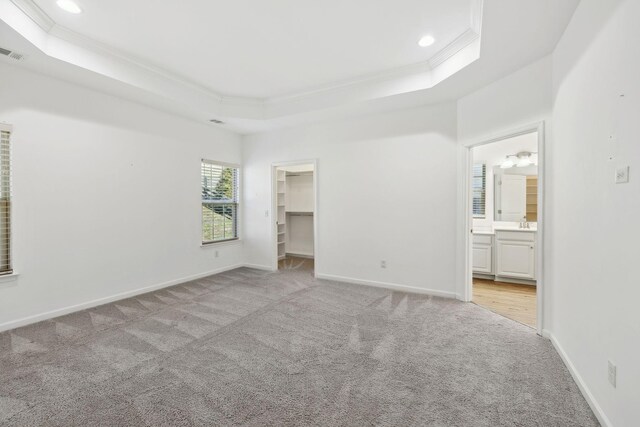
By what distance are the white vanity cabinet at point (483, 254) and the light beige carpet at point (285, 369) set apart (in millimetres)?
1535

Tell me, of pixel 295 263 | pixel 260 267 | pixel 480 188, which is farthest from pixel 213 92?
pixel 480 188

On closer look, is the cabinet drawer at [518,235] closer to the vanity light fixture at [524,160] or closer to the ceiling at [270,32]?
the vanity light fixture at [524,160]

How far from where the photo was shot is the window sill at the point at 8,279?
2910 mm

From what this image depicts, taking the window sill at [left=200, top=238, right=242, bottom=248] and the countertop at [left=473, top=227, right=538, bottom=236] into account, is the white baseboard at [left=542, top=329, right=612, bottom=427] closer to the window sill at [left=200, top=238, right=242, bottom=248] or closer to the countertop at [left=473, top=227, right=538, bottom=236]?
the countertop at [left=473, top=227, right=538, bottom=236]

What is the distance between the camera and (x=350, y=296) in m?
4.02

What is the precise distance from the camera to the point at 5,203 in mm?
2957

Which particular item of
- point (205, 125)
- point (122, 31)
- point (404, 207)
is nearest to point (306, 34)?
point (122, 31)

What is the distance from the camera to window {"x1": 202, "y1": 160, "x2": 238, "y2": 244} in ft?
16.9

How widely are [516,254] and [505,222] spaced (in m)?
0.77

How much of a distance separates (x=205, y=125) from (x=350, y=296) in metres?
3.75

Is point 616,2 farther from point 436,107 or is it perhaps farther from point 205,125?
point 205,125

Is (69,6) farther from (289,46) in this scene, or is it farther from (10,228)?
(10,228)

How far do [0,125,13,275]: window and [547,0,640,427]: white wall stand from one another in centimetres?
496

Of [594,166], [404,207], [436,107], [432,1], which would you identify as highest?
[432,1]
